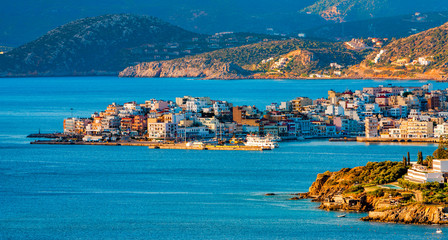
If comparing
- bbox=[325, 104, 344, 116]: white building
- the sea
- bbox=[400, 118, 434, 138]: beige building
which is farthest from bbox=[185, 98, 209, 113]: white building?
bbox=[400, 118, 434, 138]: beige building

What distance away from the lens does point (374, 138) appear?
268 ft

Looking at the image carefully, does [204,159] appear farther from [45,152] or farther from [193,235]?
[193,235]

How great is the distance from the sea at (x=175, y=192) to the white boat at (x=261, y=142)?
5.53 feet

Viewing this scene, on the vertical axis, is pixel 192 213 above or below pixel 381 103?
below

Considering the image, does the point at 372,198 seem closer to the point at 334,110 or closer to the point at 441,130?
the point at 441,130

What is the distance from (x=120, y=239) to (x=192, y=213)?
5.92 metres

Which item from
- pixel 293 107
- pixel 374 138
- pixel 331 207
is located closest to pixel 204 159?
pixel 374 138

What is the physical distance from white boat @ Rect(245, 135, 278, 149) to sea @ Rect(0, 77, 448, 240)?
1686 mm

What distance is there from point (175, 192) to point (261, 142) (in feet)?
82.2

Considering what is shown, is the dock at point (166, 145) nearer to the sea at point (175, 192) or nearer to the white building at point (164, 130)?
the sea at point (175, 192)

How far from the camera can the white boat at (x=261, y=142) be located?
7625 centimetres

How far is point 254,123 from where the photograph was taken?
279 feet

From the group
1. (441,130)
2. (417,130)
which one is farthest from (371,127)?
(441,130)

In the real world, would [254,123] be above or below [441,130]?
above
